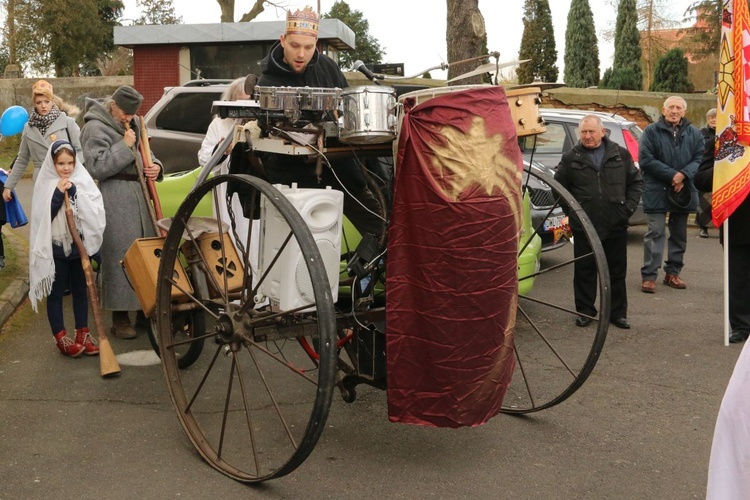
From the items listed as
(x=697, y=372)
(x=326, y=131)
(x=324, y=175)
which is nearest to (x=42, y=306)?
→ (x=324, y=175)

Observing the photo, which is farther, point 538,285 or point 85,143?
point 538,285

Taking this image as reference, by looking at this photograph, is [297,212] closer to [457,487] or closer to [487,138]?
[487,138]

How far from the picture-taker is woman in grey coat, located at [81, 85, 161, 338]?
6680 millimetres

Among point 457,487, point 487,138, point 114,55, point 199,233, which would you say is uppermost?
point 114,55

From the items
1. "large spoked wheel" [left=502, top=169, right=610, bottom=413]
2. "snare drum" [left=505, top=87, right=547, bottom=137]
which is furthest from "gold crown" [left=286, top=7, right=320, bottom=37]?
"large spoked wheel" [left=502, top=169, right=610, bottom=413]

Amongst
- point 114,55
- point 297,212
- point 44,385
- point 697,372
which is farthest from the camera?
point 114,55

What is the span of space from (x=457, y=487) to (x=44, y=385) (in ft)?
9.71

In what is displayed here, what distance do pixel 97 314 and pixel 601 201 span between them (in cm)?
405

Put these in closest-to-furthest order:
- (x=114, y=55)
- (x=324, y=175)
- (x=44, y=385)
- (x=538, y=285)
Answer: (x=324, y=175), (x=44, y=385), (x=538, y=285), (x=114, y=55)

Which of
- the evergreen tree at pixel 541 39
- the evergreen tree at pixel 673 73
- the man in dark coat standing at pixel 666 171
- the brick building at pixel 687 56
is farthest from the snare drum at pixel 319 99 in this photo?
the brick building at pixel 687 56

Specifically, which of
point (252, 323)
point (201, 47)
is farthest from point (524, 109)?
point (201, 47)

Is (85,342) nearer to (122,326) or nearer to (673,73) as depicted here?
(122,326)

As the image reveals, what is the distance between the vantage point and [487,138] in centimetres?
398

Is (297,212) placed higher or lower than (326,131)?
lower
